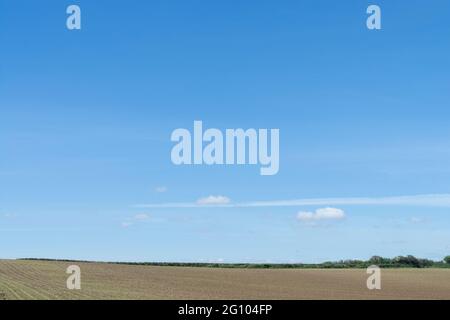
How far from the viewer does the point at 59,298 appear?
131ft
